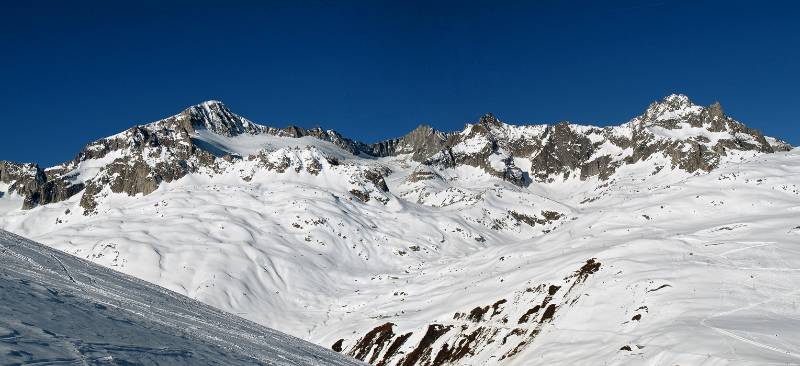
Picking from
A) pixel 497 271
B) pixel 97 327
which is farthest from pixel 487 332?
pixel 97 327

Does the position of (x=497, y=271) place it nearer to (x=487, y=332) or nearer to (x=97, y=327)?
(x=487, y=332)

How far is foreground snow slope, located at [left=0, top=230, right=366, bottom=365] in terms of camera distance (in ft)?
33.0

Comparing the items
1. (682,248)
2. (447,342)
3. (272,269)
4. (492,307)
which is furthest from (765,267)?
(272,269)

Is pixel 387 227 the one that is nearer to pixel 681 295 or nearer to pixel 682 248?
pixel 682 248

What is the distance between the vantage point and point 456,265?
4392 inches

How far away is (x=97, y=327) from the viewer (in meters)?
12.4

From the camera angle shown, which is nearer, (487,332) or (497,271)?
(487,332)

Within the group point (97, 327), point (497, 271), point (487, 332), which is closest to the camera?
point (97, 327)

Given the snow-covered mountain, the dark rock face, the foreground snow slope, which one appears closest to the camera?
the foreground snow slope

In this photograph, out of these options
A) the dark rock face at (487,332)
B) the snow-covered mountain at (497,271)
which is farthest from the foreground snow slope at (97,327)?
the dark rock face at (487,332)

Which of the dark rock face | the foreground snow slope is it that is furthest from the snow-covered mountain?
the foreground snow slope

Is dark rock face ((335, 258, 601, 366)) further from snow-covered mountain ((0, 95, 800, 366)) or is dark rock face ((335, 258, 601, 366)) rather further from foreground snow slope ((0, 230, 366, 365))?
foreground snow slope ((0, 230, 366, 365))

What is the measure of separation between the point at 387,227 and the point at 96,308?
163665mm

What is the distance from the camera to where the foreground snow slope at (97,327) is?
10.1m
